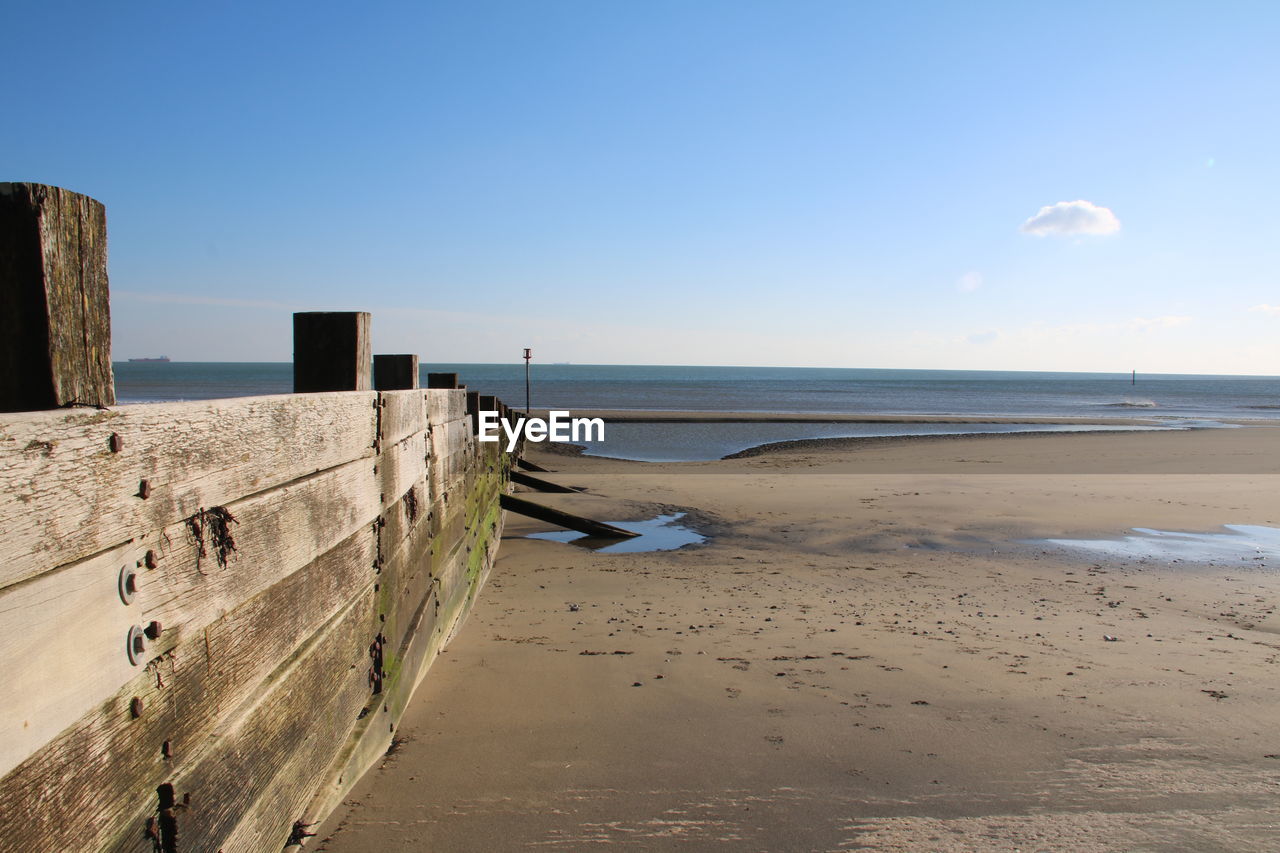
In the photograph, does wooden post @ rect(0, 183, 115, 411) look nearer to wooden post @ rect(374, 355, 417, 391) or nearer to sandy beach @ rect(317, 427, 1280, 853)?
sandy beach @ rect(317, 427, 1280, 853)

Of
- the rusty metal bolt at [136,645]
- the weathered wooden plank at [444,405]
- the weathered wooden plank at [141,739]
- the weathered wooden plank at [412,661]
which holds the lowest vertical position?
the weathered wooden plank at [412,661]

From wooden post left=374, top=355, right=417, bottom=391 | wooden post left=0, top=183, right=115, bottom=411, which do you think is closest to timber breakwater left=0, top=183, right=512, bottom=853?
wooden post left=0, top=183, right=115, bottom=411

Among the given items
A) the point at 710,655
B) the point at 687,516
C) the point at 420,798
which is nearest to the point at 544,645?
the point at 710,655

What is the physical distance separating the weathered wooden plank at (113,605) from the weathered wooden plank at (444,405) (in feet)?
8.63

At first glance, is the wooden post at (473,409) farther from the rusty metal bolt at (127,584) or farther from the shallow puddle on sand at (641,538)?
the rusty metal bolt at (127,584)

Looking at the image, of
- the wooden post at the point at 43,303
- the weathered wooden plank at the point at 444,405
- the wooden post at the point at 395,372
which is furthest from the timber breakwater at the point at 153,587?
the weathered wooden plank at the point at 444,405

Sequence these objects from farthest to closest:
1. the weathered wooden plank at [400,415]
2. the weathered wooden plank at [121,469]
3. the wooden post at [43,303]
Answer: the weathered wooden plank at [400,415], the wooden post at [43,303], the weathered wooden plank at [121,469]

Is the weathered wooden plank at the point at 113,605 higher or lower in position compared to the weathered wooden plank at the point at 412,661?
higher

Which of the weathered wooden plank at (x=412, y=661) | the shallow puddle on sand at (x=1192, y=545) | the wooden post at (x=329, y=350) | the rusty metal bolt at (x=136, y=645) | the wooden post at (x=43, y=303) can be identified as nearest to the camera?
the wooden post at (x=43, y=303)

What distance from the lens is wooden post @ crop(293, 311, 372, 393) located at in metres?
3.40

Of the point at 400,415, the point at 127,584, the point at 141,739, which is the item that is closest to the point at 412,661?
the point at 400,415

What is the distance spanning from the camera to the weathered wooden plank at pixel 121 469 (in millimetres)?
1298

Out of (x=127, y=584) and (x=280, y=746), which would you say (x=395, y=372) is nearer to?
(x=280, y=746)

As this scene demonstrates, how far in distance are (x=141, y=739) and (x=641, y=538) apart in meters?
9.06
